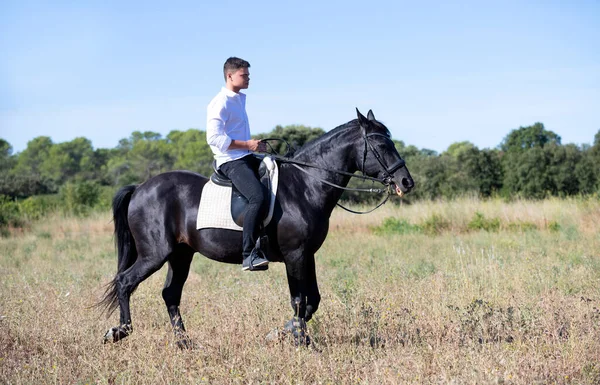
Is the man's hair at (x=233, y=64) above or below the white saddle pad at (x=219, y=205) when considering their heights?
above

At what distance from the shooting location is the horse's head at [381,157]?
6070 millimetres

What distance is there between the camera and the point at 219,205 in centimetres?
646

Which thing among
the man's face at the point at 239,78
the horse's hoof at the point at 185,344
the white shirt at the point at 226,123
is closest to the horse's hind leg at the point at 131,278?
the horse's hoof at the point at 185,344

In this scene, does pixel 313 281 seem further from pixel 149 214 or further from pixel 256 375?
pixel 149 214

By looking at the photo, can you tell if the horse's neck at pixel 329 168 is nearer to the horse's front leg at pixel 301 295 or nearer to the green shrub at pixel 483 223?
the horse's front leg at pixel 301 295

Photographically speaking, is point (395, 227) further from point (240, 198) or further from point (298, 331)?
point (298, 331)

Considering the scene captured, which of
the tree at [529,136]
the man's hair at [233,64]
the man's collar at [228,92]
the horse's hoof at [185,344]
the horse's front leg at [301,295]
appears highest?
the tree at [529,136]

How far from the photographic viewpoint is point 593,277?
908 centimetres

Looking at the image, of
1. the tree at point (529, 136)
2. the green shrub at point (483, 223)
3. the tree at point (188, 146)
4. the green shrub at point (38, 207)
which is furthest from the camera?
the tree at point (188, 146)

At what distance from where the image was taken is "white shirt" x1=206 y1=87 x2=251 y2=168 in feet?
20.5

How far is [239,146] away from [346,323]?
2.50 meters

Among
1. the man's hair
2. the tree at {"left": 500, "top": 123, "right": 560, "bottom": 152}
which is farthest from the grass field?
the tree at {"left": 500, "top": 123, "right": 560, "bottom": 152}

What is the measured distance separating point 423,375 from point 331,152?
260 centimetres

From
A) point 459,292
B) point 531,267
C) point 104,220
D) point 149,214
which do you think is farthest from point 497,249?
point 104,220
